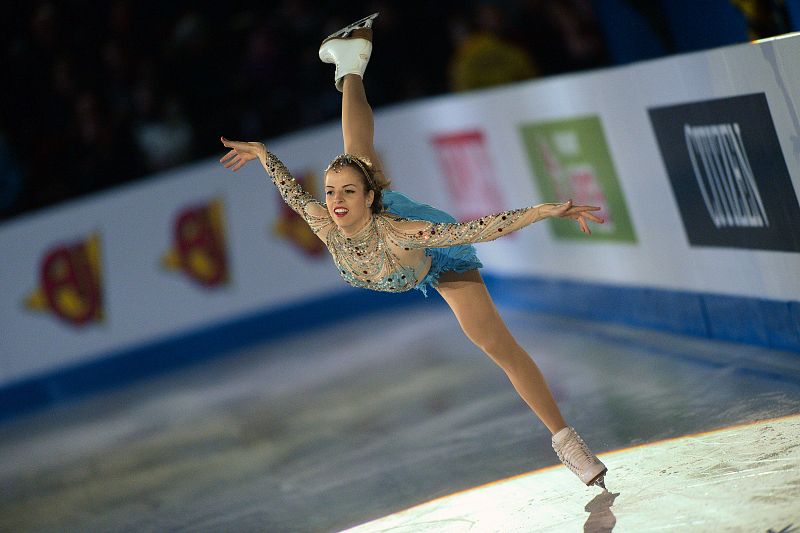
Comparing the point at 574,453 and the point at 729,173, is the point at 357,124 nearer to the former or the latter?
the point at 574,453

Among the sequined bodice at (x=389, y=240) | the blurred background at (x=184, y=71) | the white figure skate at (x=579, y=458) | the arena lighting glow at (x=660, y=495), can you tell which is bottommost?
the arena lighting glow at (x=660, y=495)

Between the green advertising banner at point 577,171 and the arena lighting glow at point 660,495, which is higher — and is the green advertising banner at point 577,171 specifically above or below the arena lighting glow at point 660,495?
above

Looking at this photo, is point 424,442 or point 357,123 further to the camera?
point 424,442

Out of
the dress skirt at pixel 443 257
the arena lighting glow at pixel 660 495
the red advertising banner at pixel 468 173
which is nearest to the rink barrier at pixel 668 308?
the red advertising banner at pixel 468 173

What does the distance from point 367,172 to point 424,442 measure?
1.76 meters

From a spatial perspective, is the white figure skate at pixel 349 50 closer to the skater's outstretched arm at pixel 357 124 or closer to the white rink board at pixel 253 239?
the skater's outstretched arm at pixel 357 124

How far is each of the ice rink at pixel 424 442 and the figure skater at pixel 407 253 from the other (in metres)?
0.30

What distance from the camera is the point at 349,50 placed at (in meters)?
4.73

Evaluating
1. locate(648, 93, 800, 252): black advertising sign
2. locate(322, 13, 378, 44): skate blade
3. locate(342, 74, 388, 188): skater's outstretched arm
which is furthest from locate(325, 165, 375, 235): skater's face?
locate(648, 93, 800, 252): black advertising sign

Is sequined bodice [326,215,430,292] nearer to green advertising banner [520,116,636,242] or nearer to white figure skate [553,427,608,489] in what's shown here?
white figure skate [553,427,608,489]

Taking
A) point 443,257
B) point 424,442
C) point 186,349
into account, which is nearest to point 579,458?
point 443,257

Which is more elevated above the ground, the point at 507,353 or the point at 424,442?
the point at 507,353

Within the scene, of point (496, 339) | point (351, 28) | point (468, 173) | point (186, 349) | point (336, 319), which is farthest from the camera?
point (336, 319)

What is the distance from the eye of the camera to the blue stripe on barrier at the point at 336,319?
245 inches
